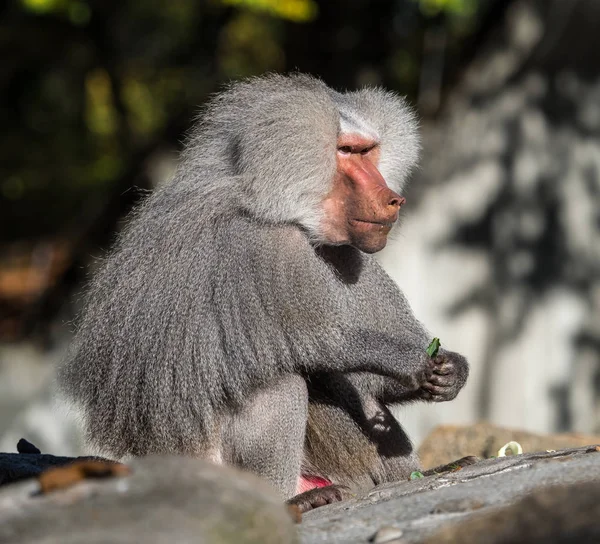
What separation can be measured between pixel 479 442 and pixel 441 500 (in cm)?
298

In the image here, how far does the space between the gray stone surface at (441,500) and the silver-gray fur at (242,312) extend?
51 centimetres

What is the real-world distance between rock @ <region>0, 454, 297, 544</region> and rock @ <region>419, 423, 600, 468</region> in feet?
12.3

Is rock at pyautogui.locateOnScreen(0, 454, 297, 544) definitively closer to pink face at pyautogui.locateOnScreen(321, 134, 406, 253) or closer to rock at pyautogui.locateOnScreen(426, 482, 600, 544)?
rock at pyautogui.locateOnScreen(426, 482, 600, 544)

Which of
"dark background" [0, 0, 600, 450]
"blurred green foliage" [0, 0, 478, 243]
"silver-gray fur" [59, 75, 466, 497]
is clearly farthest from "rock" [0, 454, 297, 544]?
"blurred green foliage" [0, 0, 478, 243]

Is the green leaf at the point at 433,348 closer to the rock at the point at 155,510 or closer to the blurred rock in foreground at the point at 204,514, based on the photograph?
the blurred rock in foreground at the point at 204,514

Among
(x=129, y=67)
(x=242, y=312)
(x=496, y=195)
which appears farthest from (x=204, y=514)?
(x=129, y=67)

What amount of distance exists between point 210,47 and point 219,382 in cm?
1128

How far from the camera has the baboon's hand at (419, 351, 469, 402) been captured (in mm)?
4820

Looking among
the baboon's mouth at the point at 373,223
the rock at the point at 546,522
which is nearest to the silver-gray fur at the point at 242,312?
the baboon's mouth at the point at 373,223

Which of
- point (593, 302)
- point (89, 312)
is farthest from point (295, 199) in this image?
point (593, 302)

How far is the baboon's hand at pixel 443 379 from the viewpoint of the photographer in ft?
15.8

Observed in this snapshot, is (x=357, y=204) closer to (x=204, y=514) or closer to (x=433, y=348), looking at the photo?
(x=433, y=348)

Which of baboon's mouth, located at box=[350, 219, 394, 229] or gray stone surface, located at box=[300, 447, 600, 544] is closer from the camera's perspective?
gray stone surface, located at box=[300, 447, 600, 544]

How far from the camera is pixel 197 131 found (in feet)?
17.1
